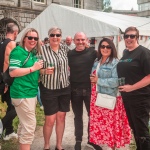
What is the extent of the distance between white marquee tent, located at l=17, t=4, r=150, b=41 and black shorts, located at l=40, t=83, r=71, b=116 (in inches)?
167

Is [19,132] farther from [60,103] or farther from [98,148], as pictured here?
[98,148]

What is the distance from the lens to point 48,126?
3.62 m

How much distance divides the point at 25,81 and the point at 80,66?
3.27ft

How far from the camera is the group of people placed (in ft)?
9.89

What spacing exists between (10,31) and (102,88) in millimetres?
1898

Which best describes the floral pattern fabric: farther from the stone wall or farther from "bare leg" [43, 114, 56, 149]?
the stone wall

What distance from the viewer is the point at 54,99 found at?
3531 mm

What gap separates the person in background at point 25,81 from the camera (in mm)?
2986

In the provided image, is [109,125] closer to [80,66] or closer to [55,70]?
[80,66]

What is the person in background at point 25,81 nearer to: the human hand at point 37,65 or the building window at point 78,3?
the human hand at point 37,65

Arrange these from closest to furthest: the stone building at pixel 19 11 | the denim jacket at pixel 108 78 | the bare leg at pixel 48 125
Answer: the denim jacket at pixel 108 78 < the bare leg at pixel 48 125 < the stone building at pixel 19 11

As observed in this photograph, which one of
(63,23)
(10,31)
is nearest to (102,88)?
(10,31)

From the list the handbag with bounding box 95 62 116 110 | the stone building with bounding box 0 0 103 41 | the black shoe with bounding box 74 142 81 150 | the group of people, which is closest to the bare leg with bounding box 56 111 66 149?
the group of people

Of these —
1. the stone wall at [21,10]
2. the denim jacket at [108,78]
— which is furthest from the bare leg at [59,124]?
the stone wall at [21,10]
